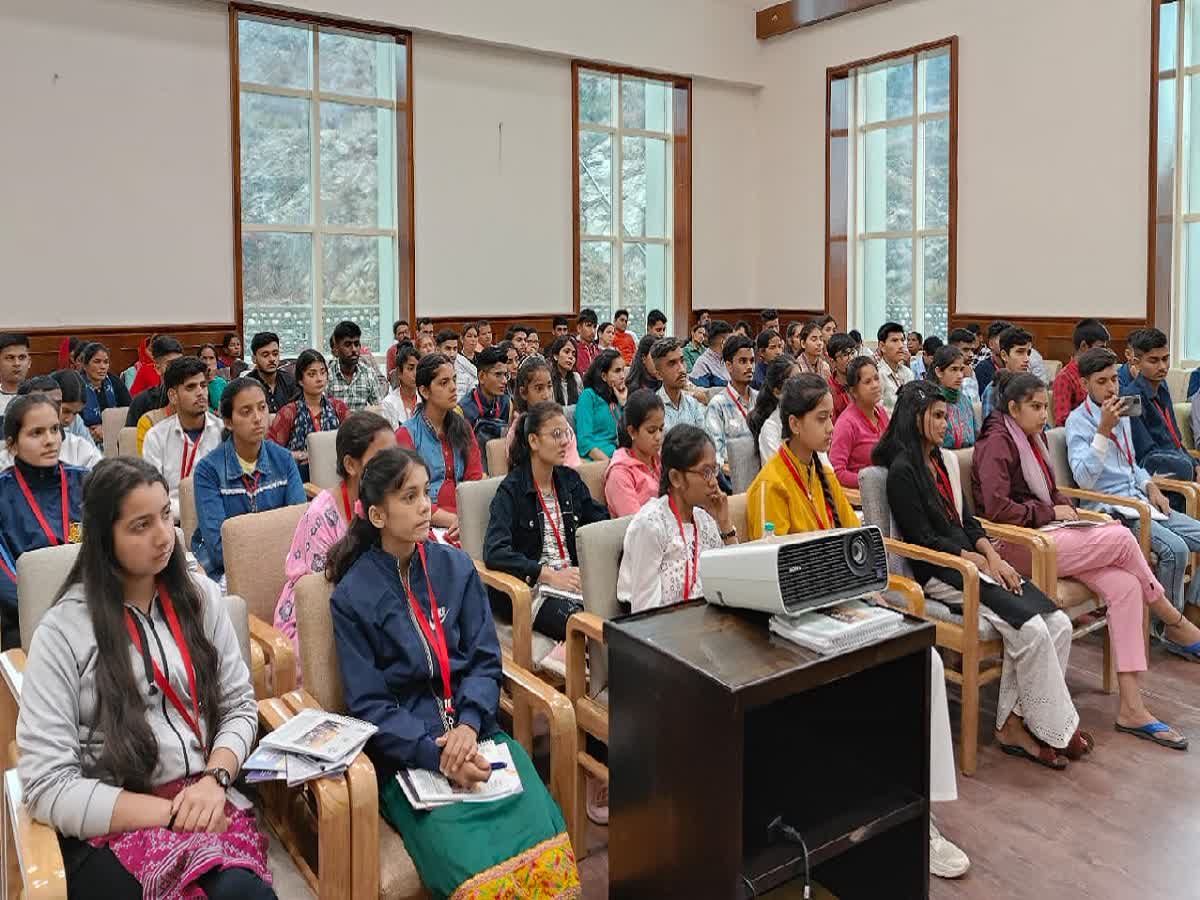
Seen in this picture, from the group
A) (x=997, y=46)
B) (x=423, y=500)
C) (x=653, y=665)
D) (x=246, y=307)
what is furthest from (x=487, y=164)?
(x=653, y=665)

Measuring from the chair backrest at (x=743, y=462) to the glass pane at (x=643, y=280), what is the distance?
7.08 m

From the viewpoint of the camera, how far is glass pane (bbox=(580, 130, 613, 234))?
444 inches

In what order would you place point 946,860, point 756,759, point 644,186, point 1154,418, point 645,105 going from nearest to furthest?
point 756,759, point 946,860, point 1154,418, point 645,105, point 644,186

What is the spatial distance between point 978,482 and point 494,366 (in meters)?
2.60

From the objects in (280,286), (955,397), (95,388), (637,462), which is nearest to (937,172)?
(955,397)

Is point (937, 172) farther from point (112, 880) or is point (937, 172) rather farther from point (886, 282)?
point (112, 880)

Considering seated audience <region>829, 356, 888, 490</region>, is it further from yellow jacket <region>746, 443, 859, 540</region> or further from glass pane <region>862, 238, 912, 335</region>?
glass pane <region>862, 238, 912, 335</region>

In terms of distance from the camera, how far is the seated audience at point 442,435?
4258 millimetres

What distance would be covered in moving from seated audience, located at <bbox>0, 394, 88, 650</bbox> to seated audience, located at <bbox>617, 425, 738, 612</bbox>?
1746 mm

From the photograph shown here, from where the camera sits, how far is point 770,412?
4.92m

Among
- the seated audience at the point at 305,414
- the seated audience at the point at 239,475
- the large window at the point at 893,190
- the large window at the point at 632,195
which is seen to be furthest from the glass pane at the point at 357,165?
the seated audience at the point at 239,475

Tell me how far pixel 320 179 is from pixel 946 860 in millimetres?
8479

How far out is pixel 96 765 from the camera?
1862 millimetres

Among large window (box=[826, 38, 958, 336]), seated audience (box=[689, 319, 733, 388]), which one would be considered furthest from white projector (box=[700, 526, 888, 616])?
large window (box=[826, 38, 958, 336])
